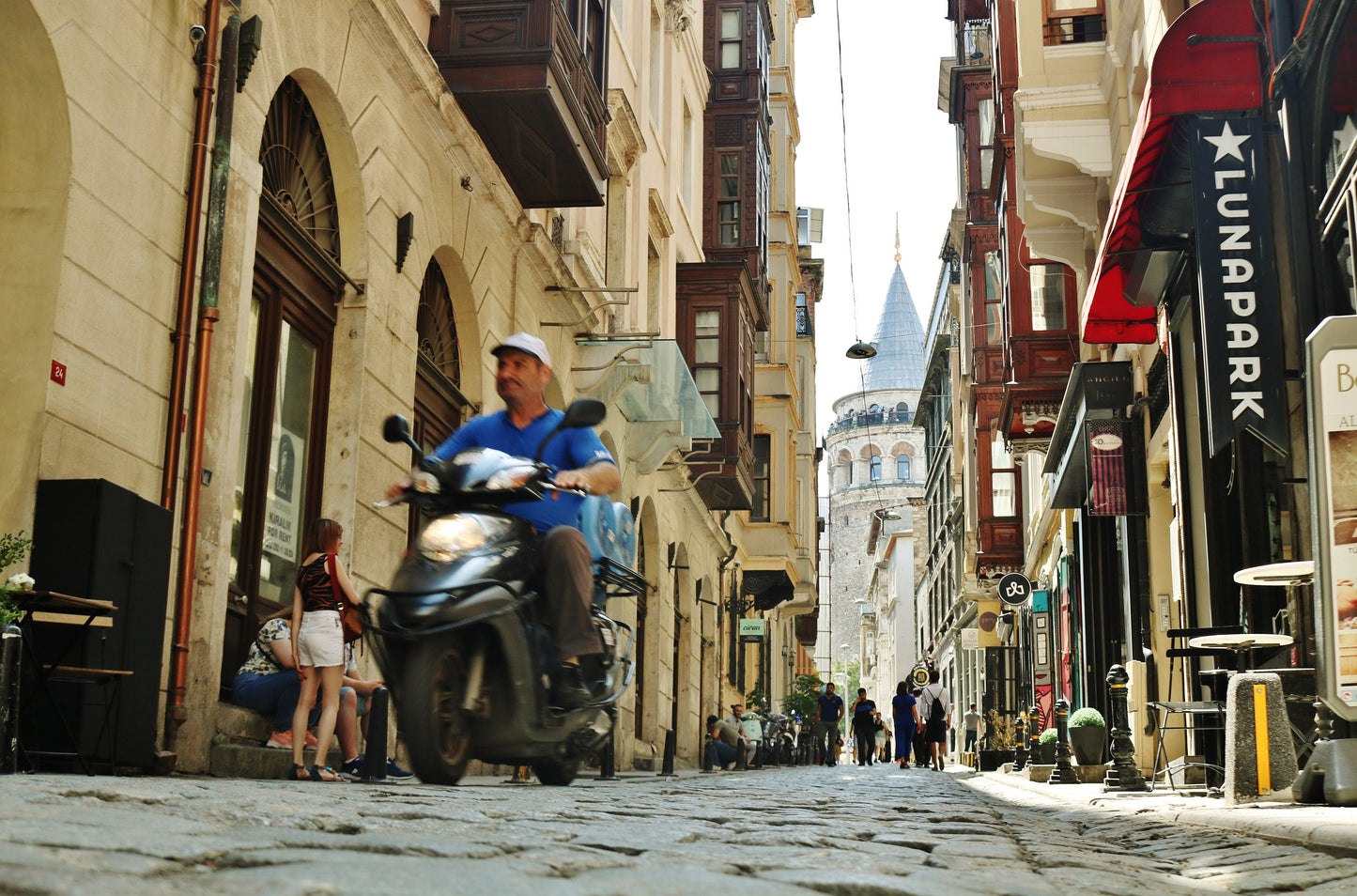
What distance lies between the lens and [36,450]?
6516mm

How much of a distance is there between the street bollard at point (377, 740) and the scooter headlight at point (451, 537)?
118cm

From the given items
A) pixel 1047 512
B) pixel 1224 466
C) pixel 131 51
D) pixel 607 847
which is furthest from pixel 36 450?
pixel 1047 512

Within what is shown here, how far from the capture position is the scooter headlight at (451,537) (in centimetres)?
605

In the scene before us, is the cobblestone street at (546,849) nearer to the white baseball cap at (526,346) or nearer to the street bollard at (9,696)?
the street bollard at (9,696)

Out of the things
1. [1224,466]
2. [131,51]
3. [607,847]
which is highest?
[131,51]

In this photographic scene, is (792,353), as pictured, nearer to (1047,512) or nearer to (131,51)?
(1047,512)

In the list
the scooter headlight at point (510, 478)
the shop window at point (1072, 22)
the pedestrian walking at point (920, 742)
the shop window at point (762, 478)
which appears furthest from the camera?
the shop window at point (762, 478)

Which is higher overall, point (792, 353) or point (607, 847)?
point (792, 353)

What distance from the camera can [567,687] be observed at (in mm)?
6430

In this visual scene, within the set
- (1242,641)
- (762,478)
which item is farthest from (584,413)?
(762,478)

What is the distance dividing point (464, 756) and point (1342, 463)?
396 cm

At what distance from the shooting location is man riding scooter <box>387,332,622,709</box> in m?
6.28

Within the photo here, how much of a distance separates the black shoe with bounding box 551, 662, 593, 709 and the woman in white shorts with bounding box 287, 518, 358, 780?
5.16 feet

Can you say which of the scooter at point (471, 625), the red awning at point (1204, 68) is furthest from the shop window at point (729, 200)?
the scooter at point (471, 625)
